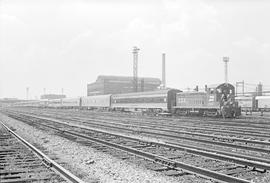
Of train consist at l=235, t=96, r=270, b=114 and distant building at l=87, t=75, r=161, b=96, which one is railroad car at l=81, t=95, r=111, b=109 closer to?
train consist at l=235, t=96, r=270, b=114

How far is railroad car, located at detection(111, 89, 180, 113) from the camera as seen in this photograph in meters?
35.4

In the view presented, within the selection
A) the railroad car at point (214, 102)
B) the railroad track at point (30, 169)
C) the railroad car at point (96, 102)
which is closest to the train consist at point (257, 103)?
the railroad car at point (214, 102)

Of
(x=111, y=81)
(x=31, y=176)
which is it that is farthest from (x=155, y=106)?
(x=111, y=81)

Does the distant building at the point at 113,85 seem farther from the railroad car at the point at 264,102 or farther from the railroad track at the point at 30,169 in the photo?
the railroad track at the point at 30,169

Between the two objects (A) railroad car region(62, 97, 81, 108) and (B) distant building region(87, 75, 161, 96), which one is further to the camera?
(B) distant building region(87, 75, 161, 96)

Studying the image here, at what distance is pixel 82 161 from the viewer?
917 centimetres

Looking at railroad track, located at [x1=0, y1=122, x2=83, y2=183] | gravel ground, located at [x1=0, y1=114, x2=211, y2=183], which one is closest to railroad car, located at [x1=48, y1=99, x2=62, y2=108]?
gravel ground, located at [x1=0, y1=114, x2=211, y2=183]

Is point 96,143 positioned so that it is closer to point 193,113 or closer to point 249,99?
point 193,113

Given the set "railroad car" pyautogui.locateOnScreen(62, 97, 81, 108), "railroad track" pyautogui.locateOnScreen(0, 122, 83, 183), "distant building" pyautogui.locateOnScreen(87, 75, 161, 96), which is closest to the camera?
"railroad track" pyautogui.locateOnScreen(0, 122, 83, 183)

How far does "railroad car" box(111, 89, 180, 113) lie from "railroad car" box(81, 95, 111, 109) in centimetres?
298

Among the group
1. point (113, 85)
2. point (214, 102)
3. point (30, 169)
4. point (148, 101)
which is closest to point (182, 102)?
point (214, 102)

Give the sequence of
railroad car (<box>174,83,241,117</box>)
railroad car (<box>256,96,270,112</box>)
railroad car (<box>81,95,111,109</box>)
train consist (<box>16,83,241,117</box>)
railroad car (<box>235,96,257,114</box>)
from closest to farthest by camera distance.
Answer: railroad car (<box>174,83,241,117</box>), train consist (<box>16,83,241,117</box>), railroad car (<box>256,96,270,112</box>), railroad car (<box>235,96,257,114</box>), railroad car (<box>81,95,111,109</box>)

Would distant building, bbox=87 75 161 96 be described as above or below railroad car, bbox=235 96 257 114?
above

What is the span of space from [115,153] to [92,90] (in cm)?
10408
